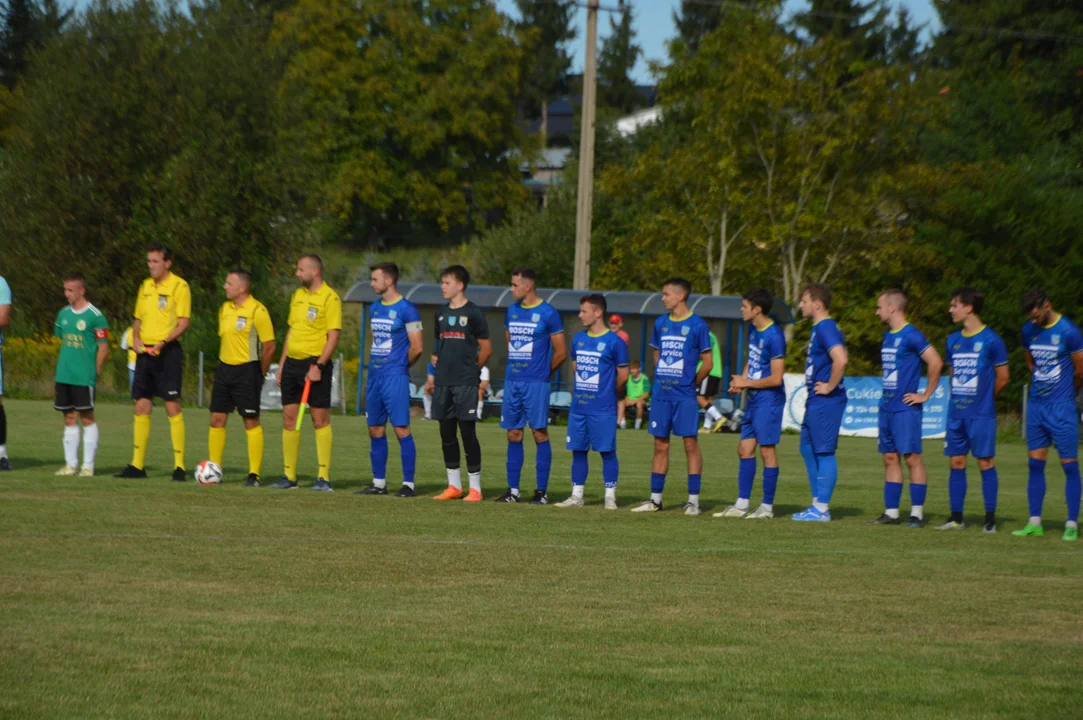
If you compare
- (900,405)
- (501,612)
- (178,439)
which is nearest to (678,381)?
(900,405)

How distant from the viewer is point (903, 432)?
12211mm

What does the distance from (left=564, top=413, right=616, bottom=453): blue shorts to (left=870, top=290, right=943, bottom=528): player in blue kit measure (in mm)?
2461

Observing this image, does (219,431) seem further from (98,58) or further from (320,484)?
(98,58)

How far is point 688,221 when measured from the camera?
3738 centimetres

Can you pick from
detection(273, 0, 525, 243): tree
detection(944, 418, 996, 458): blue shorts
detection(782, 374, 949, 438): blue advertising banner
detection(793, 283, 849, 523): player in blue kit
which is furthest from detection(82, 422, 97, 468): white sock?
detection(273, 0, 525, 243): tree

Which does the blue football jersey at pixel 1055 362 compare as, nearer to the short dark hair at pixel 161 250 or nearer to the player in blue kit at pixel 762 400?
the player in blue kit at pixel 762 400

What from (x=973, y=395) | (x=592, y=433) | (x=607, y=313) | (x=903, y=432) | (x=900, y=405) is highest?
(x=607, y=313)

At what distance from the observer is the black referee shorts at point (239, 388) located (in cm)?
1314

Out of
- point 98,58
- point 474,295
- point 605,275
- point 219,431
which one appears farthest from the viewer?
point 605,275

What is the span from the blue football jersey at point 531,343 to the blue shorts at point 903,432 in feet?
10.4

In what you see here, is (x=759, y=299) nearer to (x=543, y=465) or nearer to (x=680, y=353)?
(x=680, y=353)

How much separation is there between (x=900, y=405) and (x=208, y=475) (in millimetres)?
6576

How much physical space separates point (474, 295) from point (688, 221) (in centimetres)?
853

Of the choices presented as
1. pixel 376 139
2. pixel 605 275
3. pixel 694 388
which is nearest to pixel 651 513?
pixel 694 388
